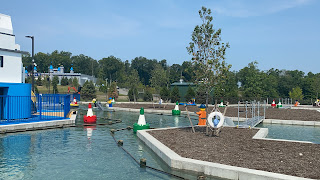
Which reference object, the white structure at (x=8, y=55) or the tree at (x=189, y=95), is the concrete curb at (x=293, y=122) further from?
the tree at (x=189, y=95)

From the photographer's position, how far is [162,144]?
11.9 metres

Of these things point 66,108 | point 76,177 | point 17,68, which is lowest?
point 76,177

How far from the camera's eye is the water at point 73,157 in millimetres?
8812

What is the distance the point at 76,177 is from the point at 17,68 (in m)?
15.5

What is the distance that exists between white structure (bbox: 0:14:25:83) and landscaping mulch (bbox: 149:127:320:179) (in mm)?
12509

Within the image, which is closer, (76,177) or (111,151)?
(76,177)

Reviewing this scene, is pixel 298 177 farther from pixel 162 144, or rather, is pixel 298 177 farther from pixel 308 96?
pixel 308 96

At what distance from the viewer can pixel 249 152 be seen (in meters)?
10.2

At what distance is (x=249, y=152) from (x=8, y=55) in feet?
58.4

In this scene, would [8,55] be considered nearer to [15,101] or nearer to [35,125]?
[15,101]

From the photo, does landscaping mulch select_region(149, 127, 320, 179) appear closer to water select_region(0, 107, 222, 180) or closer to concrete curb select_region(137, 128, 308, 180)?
concrete curb select_region(137, 128, 308, 180)

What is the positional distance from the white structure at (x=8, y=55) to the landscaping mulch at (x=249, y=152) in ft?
41.0

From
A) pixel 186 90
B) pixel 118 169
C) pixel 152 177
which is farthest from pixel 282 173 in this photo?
pixel 186 90

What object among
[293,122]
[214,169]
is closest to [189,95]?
[293,122]
